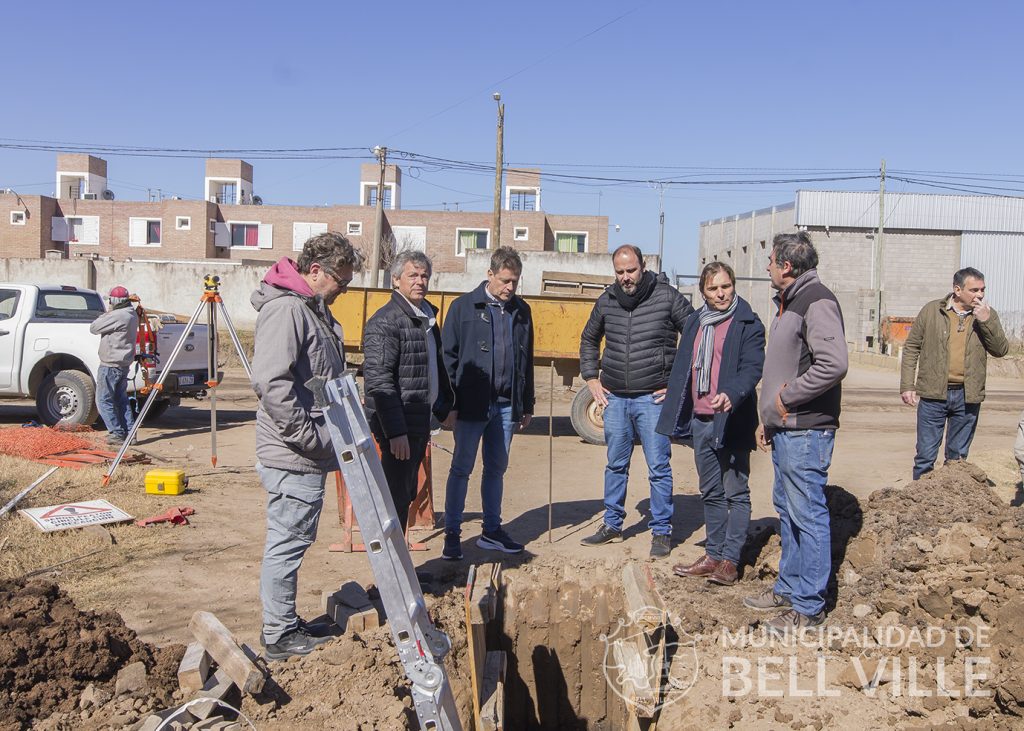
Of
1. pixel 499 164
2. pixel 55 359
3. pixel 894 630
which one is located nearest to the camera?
pixel 894 630

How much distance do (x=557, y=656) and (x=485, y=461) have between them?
5.61 ft

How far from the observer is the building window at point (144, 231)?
177 ft

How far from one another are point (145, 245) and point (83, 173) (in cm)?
974

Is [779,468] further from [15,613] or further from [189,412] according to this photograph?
[189,412]

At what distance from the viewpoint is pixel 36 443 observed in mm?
9164

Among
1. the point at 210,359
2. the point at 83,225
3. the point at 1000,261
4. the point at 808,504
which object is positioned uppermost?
the point at 83,225

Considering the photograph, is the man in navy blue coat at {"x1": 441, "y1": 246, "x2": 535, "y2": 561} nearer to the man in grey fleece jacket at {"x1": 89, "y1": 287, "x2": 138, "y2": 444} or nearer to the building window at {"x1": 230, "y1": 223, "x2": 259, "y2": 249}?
the man in grey fleece jacket at {"x1": 89, "y1": 287, "x2": 138, "y2": 444}

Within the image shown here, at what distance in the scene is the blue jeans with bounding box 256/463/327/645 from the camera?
3971 mm

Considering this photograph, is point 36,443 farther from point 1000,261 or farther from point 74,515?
point 1000,261

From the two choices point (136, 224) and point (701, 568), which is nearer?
point (701, 568)

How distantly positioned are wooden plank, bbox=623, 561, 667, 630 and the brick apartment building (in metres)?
46.6

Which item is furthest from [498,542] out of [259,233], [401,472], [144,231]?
[144,231]

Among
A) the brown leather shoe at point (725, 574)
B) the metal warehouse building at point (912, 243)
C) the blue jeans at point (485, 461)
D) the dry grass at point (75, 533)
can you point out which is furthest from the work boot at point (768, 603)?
the metal warehouse building at point (912, 243)

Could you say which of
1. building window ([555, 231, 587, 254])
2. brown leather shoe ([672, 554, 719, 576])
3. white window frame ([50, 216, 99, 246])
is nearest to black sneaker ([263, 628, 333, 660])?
brown leather shoe ([672, 554, 719, 576])
